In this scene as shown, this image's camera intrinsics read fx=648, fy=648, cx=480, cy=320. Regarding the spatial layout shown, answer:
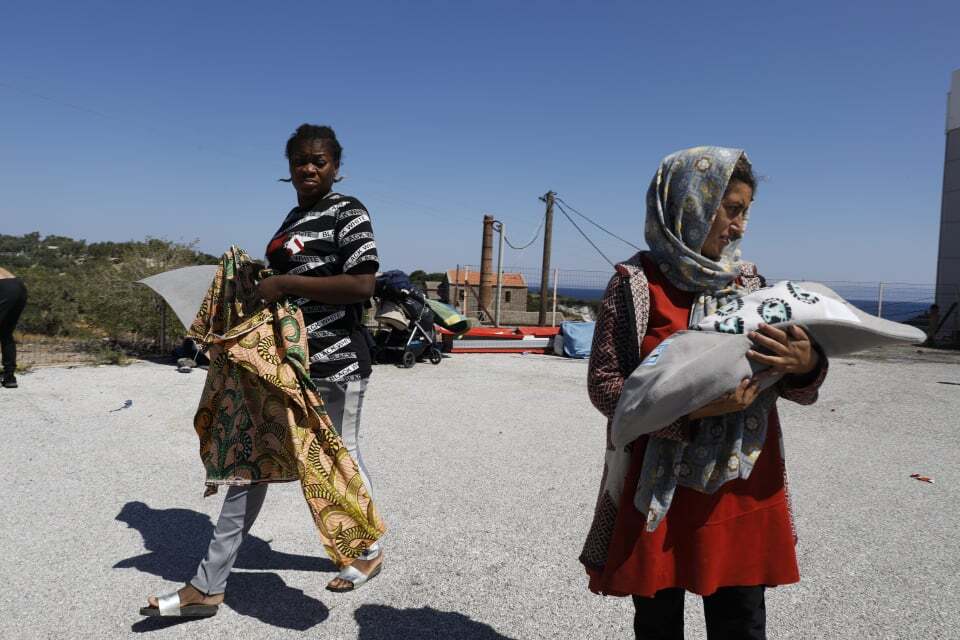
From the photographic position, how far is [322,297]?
278 centimetres

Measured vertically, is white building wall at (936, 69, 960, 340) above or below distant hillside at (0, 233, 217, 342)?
above

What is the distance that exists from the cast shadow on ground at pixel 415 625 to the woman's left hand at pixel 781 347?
172 centimetres

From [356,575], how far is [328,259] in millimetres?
1494

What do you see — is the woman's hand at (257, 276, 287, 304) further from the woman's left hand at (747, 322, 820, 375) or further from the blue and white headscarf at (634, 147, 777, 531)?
the woman's left hand at (747, 322, 820, 375)

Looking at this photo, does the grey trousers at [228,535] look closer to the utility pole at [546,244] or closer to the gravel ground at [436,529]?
the gravel ground at [436,529]

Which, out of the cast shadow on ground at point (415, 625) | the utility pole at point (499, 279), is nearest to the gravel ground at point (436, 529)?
the cast shadow on ground at point (415, 625)

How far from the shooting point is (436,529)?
3750 mm

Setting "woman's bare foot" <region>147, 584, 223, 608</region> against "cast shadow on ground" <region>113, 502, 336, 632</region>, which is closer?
"woman's bare foot" <region>147, 584, 223, 608</region>

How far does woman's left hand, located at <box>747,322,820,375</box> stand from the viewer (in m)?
1.54

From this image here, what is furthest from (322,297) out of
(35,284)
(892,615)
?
(35,284)

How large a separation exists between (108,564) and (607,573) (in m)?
2.68

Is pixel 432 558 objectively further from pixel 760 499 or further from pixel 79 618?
pixel 760 499

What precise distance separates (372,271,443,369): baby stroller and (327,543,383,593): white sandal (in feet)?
22.4

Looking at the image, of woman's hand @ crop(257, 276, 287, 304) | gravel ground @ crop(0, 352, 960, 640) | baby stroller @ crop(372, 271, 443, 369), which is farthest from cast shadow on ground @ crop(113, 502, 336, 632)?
baby stroller @ crop(372, 271, 443, 369)
